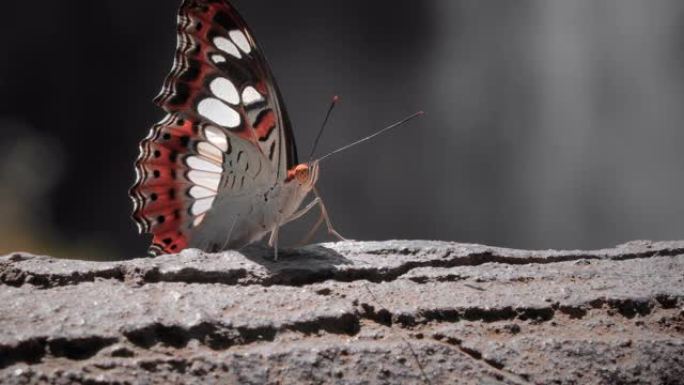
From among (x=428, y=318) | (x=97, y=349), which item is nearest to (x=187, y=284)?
(x=97, y=349)

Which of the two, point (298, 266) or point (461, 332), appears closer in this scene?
point (461, 332)

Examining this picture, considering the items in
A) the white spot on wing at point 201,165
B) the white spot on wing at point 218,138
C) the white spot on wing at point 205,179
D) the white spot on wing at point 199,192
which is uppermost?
the white spot on wing at point 218,138

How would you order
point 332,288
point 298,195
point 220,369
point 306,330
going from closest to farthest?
point 220,369 → point 306,330 → point 332,288 → point 298,195

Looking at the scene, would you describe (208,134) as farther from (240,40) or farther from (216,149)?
(240,40)

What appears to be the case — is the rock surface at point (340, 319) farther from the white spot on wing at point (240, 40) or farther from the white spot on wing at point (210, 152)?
the white spot on wing at point (240, 40)

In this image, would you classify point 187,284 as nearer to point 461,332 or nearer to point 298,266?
point 298,266

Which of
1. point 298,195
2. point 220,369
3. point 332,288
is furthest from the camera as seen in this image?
point 298,195

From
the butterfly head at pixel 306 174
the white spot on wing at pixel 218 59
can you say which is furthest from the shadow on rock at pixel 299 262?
the white spot on wing at pixel 218 59
